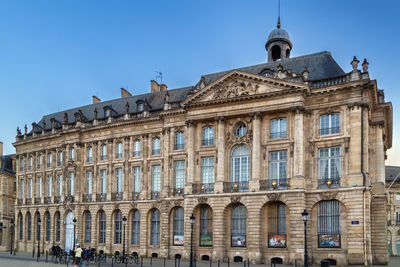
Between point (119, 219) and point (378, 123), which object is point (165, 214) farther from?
point (378, 123)

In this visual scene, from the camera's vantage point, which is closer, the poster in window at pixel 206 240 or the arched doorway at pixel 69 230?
the poster in window at pixel 206 240

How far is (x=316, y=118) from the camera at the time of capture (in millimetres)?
35688

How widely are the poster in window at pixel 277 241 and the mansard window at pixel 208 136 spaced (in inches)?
369

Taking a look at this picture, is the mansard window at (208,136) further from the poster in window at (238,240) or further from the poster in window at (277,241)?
the poster in window at (277,241)

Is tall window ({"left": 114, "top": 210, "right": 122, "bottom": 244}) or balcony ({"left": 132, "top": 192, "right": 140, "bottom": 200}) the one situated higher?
balcony ({"left": 132, "top": 192, "right": 140, "bottom": 200})

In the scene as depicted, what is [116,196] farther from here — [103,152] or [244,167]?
[244,167]

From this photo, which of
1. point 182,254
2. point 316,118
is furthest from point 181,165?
point 316,118

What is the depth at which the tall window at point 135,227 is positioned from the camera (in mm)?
44781

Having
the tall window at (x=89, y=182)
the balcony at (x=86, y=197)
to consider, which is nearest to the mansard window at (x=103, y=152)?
the tall window at (x=89, y=182)

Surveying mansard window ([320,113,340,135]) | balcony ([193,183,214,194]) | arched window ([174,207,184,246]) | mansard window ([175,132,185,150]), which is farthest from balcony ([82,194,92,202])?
mansard window ([320,113,340,135])

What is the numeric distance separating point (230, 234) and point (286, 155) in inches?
314

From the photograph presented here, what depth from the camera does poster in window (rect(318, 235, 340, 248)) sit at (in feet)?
110

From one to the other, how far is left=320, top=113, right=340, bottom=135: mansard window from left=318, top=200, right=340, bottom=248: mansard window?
532 centimetres

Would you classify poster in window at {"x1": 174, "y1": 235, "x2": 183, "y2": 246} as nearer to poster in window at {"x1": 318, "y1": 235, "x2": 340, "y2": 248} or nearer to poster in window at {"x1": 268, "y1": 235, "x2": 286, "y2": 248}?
poster in window at {"x1": 268, "y1": 235, "x2": 286, "y2": 248}
